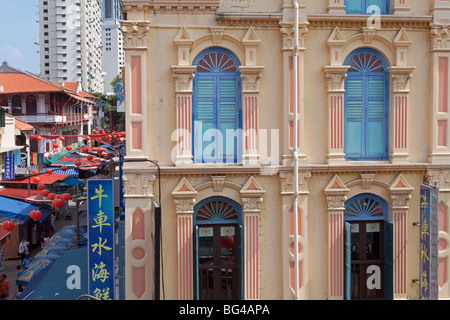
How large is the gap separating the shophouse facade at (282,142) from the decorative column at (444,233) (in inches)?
1.3

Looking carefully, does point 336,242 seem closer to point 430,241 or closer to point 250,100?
point 430,241

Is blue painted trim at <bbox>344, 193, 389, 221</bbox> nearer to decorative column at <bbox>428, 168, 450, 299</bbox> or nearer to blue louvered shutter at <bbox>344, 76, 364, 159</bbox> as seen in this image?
blue louvered shutter at <bbox>344, 76, 364, 159</bbox>

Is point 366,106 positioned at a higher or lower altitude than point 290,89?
lower

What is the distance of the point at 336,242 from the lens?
40.6ft

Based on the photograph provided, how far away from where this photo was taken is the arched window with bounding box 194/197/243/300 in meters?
12.3

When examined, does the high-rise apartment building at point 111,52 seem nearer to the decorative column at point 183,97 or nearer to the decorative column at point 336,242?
the decorative column at point 183,97

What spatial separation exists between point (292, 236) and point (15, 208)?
16419mm

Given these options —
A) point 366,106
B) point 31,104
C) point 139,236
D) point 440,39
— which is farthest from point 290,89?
point 31,104

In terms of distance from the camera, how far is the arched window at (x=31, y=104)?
46.6 meters

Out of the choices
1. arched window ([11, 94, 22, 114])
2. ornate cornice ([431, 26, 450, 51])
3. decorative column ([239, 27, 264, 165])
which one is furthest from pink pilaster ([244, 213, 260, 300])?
arched window ([11, 94, 22, 114])

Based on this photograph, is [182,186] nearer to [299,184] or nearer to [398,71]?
[299,184]

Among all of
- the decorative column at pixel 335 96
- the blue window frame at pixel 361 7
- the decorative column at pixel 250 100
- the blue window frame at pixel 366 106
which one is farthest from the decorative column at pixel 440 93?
the decorative column at pixel 250 100

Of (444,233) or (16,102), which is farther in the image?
(16,102)

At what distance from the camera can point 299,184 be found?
12227 mm
